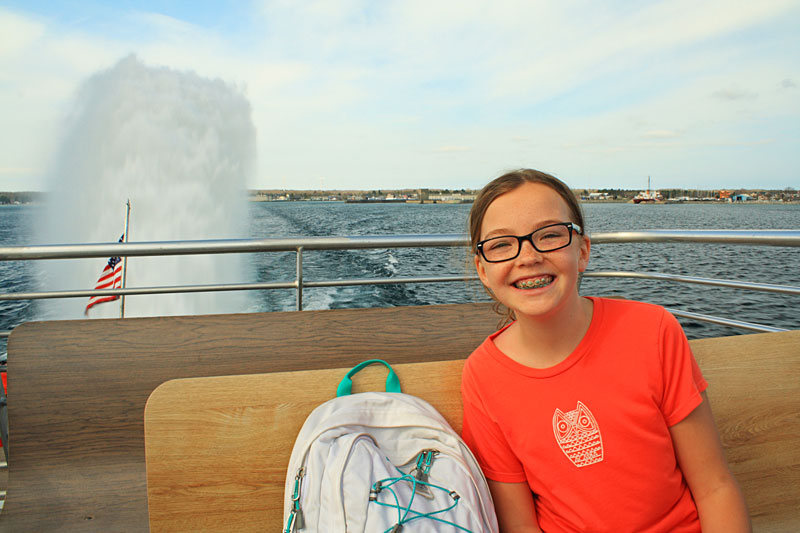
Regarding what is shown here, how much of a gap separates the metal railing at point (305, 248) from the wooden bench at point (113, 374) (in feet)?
1.16

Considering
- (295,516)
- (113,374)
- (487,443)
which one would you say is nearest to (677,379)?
(487,443)

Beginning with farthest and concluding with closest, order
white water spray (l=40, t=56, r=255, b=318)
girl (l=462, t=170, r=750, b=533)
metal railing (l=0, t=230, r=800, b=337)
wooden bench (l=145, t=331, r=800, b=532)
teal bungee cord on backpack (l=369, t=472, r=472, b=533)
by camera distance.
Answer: white water spray (l=40, t=56, r=255, b=318) < metal railing (l=0, t=230, r=800, b=337) < wooden bench (l=145, t=331, r=800, b=532) < girl (l=462, t=170, r=750, b=533) < teal bungee cord on backpack (l=369, t=472, r=472, b=533)

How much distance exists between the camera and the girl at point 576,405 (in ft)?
3.77

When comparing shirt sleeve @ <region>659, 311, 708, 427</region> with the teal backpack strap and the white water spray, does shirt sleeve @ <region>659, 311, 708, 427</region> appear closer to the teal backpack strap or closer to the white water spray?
the teal backpack strap

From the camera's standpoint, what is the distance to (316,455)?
114 centimetres

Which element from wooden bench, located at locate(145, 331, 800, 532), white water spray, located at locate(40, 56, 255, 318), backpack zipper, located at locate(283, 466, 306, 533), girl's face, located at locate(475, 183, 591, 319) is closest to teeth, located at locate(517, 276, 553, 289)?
girl's face, located at locate(475, 183, 591, 319)

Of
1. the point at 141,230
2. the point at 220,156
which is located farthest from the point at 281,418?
the point at 220,156

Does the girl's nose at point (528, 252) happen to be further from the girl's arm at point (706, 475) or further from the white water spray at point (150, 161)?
the white water spray at point (150, 161)

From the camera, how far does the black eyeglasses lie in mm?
1207

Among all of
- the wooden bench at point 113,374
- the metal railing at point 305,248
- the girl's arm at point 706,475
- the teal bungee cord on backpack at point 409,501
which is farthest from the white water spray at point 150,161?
the girl's arm at point 706,475

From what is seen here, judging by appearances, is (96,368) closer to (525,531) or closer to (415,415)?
(415,415)

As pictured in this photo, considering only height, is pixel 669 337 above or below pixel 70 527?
above

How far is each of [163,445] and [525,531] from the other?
37.5 inches

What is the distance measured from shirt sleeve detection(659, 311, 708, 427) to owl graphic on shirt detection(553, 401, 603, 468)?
0.58ft
